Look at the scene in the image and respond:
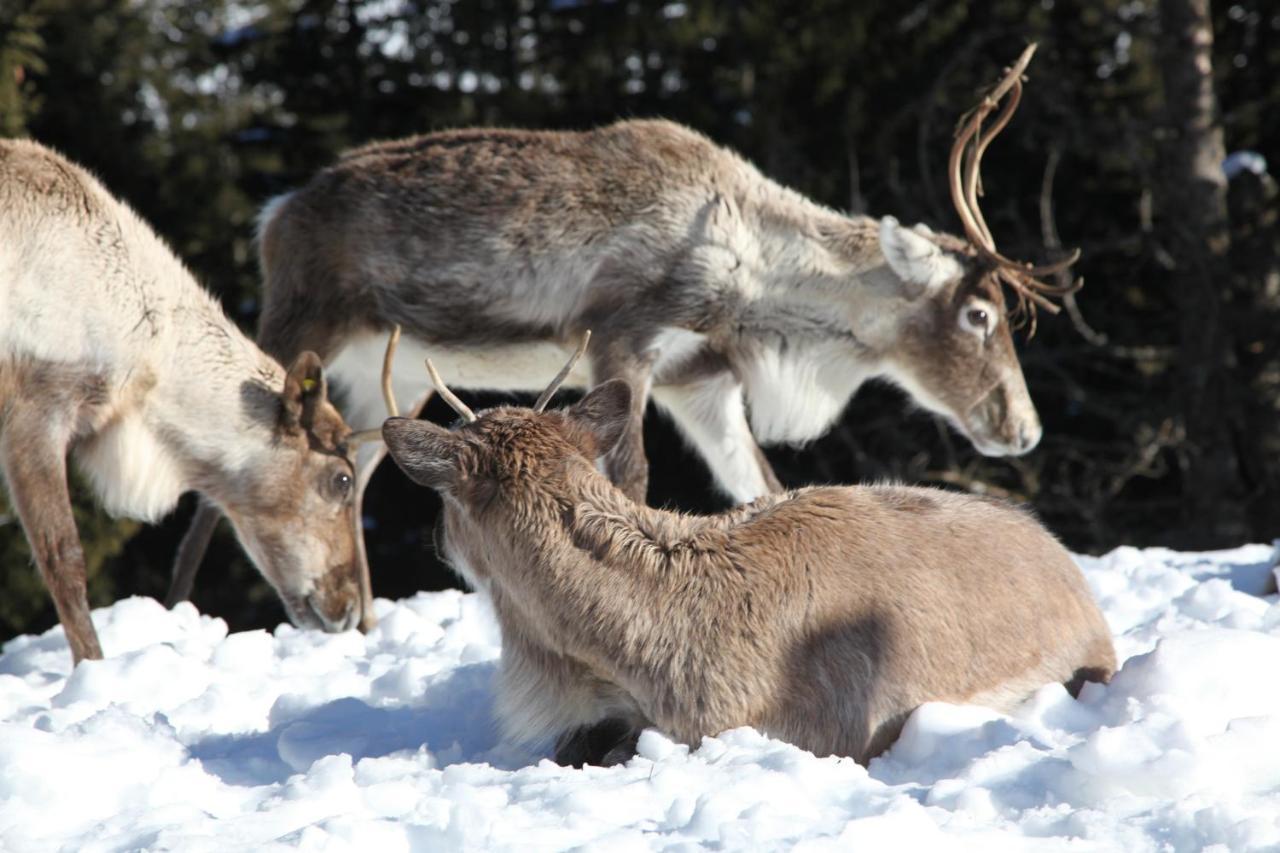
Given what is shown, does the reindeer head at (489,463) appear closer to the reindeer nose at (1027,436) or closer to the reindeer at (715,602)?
the reindeer at (715,602)

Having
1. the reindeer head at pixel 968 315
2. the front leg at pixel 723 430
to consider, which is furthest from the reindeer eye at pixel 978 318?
the front leg at pixel 723 430

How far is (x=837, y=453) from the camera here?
11.7m

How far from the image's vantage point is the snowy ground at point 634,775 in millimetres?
2684

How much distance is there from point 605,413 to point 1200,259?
7.22 meters

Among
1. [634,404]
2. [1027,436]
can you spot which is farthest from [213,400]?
[1027,436]

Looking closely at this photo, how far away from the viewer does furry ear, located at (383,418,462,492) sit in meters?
3.54

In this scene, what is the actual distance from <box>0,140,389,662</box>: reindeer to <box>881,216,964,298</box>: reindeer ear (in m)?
2.28

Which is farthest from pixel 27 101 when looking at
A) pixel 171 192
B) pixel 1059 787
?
pixel 1059 787

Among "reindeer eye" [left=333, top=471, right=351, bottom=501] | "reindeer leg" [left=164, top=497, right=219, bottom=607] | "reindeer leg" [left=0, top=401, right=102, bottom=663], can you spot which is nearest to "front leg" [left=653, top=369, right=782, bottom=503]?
"reindeer eye" [left=333, top=471, right=351, bottom=501]

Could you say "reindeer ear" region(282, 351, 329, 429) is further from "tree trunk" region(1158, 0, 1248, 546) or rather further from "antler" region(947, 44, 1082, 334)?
"tree trunk" region(1158, 0, 1248, 546)

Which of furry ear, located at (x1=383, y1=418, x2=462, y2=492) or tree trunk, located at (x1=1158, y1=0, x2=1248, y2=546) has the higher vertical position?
furry ear, located at (x1=383, y1=418, x2=462, y2=492)

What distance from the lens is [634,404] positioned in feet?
19.2

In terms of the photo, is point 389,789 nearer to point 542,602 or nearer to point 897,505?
point 542,602

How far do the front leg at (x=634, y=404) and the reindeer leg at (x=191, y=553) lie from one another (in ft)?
5.56
